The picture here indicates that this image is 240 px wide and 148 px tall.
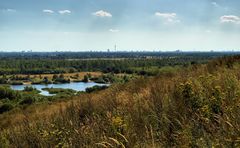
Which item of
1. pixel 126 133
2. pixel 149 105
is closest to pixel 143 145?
pixel 126 133

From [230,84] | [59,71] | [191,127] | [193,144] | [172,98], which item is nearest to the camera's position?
[193,144]

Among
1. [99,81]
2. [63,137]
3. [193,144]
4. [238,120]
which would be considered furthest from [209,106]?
[99,81]

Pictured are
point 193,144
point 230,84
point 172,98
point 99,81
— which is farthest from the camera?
point 99,81

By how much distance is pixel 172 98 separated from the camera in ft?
19.8

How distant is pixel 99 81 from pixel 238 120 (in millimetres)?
100693

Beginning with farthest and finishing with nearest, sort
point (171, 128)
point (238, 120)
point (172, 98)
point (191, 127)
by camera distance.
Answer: point (172, 98) < point (171, 128) < point (191, 127) < point (238, 120)

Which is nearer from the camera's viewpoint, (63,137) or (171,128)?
(171,128)

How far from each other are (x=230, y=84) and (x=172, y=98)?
1.08 m

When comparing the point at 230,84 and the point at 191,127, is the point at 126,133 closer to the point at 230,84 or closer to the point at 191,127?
the point at 191,127

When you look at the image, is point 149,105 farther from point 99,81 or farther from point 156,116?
point 99,81

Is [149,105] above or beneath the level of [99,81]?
above

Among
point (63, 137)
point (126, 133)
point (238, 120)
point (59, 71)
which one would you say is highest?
point (238, 120)

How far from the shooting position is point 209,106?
4754mm

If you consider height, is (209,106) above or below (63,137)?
above
